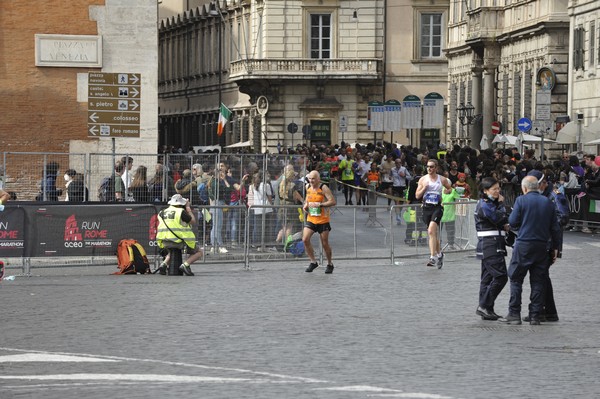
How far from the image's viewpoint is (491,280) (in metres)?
19.1

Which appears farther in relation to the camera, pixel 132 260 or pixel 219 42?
pixel 219 42

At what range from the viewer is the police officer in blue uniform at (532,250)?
727 inches

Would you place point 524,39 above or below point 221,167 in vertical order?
above

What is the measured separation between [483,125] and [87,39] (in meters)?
38.4

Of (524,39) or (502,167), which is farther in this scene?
(524,39)

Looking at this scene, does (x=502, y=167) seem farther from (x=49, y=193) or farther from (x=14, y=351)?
(x=14, y=351)

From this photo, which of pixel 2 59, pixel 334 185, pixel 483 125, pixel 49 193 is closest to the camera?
pixel 49 193

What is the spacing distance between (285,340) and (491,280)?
3.41 meters

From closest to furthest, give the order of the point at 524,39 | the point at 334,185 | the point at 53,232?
the point at 53,232
the point at 334,185
the point at 524,39

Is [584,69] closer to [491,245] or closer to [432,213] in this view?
[432,213]

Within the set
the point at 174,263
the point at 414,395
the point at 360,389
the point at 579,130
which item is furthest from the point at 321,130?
the point at 414,395

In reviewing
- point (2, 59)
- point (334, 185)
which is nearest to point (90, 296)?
point (2, 59)

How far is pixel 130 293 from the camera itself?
886 inches

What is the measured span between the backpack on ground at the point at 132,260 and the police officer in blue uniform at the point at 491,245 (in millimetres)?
8369
